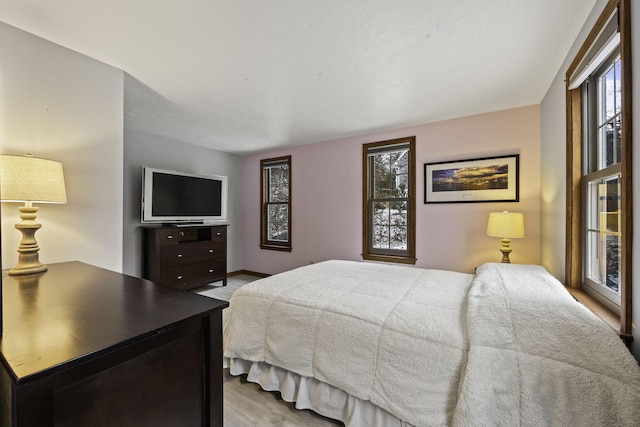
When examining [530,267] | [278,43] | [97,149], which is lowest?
[530,267]

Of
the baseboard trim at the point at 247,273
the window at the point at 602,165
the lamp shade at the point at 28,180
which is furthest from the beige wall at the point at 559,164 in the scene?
the baseboard trim at the point at 247,273

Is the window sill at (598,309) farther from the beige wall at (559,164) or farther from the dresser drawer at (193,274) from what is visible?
the dresser drawer at (193,274)

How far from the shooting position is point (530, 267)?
2229mm

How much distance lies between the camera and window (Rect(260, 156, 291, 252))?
15.7ft

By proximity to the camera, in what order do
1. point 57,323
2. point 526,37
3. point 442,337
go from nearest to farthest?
point 57,323 < point 442,337 < point 526,37

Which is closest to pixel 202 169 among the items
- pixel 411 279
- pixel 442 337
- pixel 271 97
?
pixel 271 97

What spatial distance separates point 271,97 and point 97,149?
1.50m

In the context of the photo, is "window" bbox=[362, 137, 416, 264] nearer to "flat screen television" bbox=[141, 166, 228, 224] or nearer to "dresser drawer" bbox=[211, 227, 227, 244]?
"dresser drawer" bbox=[211, 227, 227, 244]

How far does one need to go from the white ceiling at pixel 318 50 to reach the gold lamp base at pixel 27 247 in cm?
114

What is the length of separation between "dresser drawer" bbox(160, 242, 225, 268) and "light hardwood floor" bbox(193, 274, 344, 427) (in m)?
2.24

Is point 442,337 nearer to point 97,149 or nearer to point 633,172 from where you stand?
point 633,172

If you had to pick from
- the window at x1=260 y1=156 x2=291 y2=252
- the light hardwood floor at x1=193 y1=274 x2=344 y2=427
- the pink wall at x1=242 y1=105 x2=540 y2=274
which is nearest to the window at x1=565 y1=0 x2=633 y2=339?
the pink wall at x1=242 y1=105 x2=540 y2=274

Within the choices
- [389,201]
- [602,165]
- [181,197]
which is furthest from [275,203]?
[602,165]

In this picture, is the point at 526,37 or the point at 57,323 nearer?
the point at 57,323
